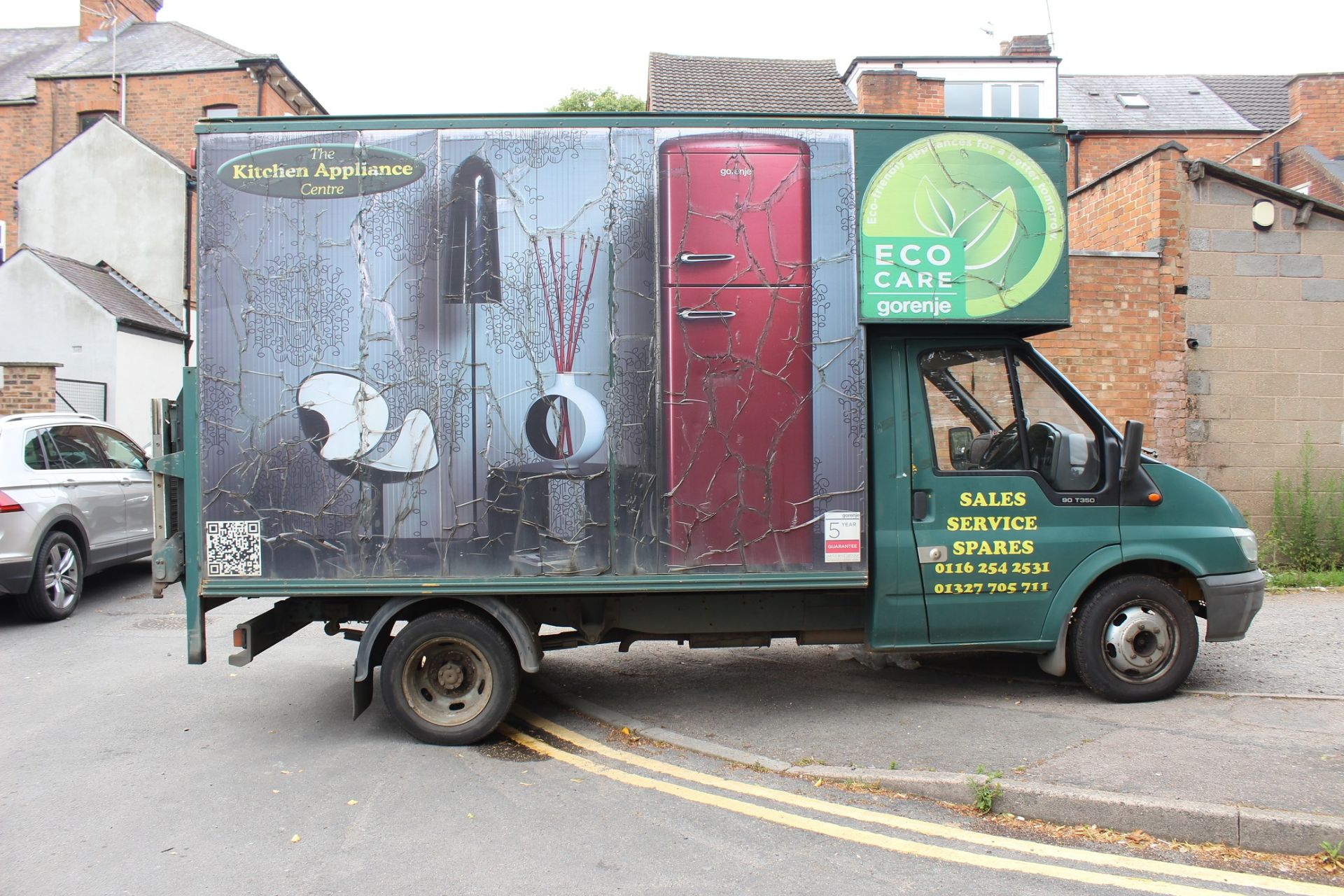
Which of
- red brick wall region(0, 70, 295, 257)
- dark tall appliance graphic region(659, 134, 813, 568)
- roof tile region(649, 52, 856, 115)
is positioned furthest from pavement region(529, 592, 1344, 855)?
red brick wall region(0, 70, 295, 257)

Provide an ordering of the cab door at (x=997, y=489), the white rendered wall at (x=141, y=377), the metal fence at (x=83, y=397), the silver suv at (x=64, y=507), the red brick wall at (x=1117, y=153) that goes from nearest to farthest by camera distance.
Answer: the cab door at (x=997, y=489) < the silver suv at (x=64, y=507) < the metal fence at (x=83, y=397) < the white rendered wall at (x=141, y=377) < the red brick wall at (x=1117, y=153)

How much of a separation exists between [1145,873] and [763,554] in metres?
2.23

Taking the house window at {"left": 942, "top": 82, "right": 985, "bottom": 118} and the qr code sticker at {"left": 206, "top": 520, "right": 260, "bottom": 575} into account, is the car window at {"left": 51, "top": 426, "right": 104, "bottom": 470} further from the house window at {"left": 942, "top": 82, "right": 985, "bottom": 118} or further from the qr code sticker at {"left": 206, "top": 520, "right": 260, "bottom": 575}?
the house window at {"left": 942, "top": 82, "right": 985, "bottom": 118}

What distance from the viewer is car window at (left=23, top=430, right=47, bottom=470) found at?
347 inches

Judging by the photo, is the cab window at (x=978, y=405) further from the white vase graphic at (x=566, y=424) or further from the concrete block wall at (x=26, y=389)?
the concrete block wall at (x=26, y=389)

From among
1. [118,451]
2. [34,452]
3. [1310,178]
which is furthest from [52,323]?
[1310,178]

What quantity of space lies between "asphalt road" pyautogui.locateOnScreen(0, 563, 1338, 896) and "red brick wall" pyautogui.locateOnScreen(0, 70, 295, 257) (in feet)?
80.5

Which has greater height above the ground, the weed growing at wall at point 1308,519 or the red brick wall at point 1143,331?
the red brick wall at point 1143,331

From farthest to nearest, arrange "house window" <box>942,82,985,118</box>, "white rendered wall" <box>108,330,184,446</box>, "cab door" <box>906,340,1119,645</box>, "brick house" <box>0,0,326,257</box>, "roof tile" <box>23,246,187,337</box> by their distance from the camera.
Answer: "house window" <box>942,82,985,118</box>
"brick house" <box>0,0,326,257</box>
"roof tile" <box>23,246,187,337</box>
"white rendered wall" <box>108,330,184,446</box>
"cab door" <box>906,340,1119,645</box>

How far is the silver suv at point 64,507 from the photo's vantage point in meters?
8.41

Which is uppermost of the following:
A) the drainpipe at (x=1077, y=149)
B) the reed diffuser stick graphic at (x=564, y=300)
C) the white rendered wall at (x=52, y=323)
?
the drainpipe at (x=1077, y=149)

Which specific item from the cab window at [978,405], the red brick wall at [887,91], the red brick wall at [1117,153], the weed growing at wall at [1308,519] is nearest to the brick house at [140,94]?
the red brick wall at [887,91]

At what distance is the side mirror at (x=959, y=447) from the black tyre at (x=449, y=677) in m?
2.66

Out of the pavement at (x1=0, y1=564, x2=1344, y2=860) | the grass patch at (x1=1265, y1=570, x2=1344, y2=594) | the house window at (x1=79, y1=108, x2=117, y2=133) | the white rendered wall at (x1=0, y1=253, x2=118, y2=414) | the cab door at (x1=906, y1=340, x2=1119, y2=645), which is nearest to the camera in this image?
the pavement at (x1=0, y1=564, x2=1344, y2=860)
